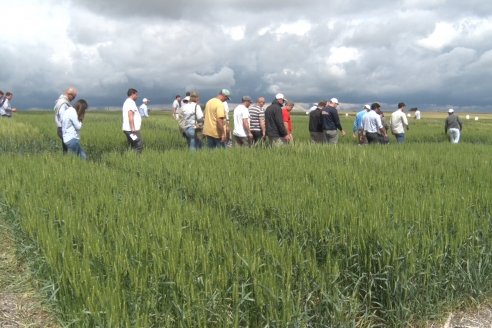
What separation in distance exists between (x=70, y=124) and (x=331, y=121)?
6.21 metres

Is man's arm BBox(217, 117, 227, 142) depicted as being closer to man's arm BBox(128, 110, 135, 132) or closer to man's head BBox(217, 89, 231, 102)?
man's head BBox(217, 89, 231, 102)

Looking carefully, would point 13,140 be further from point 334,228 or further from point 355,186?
point 334,228

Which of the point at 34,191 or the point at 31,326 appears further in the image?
the point at 34,191

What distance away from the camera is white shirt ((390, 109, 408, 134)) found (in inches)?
497

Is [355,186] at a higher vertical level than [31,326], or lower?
higher

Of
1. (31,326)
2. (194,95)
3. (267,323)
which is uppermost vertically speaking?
(194,95)

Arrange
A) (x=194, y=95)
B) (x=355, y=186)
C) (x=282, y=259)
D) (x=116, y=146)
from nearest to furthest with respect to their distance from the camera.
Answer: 1. (x=282, y=259)
2. (x=355, y=186)
3. (x=194, y=95)
4. (x=116, y=146)

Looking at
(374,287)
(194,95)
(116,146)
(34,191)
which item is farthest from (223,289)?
(116,146)

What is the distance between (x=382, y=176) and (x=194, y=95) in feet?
19.9

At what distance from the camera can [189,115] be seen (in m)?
10.5

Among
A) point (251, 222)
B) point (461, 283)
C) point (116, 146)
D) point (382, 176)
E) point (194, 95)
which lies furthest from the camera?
point (116, 146)

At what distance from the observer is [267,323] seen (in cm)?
A: 224

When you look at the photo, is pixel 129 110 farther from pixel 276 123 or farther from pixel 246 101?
pixel 276 123

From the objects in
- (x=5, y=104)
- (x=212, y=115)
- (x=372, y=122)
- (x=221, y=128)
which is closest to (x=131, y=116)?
(x=212, y=115)
